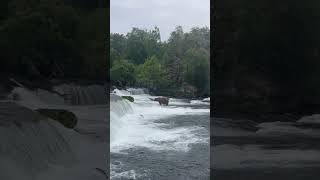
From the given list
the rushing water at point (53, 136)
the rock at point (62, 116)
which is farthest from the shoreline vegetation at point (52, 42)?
the rock at point (62, 116)

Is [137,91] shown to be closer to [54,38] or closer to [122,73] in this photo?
[122,73]

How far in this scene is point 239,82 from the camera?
15.5ft

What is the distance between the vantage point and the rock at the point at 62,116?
4578 millimetres

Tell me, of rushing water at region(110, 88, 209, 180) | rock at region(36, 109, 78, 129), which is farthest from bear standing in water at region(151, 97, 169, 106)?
rock at region(36, 109, 78, 129)

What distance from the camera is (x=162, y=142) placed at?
4.98 meters

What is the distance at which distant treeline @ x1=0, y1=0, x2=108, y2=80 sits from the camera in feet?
14.9

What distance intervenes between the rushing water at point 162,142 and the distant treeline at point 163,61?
0.53ft

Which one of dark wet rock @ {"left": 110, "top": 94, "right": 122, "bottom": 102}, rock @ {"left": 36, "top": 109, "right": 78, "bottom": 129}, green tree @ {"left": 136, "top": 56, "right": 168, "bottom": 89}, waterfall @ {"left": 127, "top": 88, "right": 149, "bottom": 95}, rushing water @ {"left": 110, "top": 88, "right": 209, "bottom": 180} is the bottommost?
rushing water @ {"left": 110, "top": 88, "right": 209, "bottom": 180}

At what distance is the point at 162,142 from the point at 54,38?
60.9 inches

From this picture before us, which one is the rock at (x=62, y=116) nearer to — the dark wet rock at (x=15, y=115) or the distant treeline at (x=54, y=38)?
the dark wet rock at (x=15, y=115)

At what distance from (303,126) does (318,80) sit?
1.60 ft

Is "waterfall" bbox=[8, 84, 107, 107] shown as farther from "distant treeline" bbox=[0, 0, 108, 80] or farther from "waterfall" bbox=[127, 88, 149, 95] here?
"waterfall" bbox=[127, 88, 149, 95]

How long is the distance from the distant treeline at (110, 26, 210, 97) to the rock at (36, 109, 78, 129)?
0.62 m

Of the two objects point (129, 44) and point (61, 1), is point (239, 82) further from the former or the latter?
point (61, 1)
